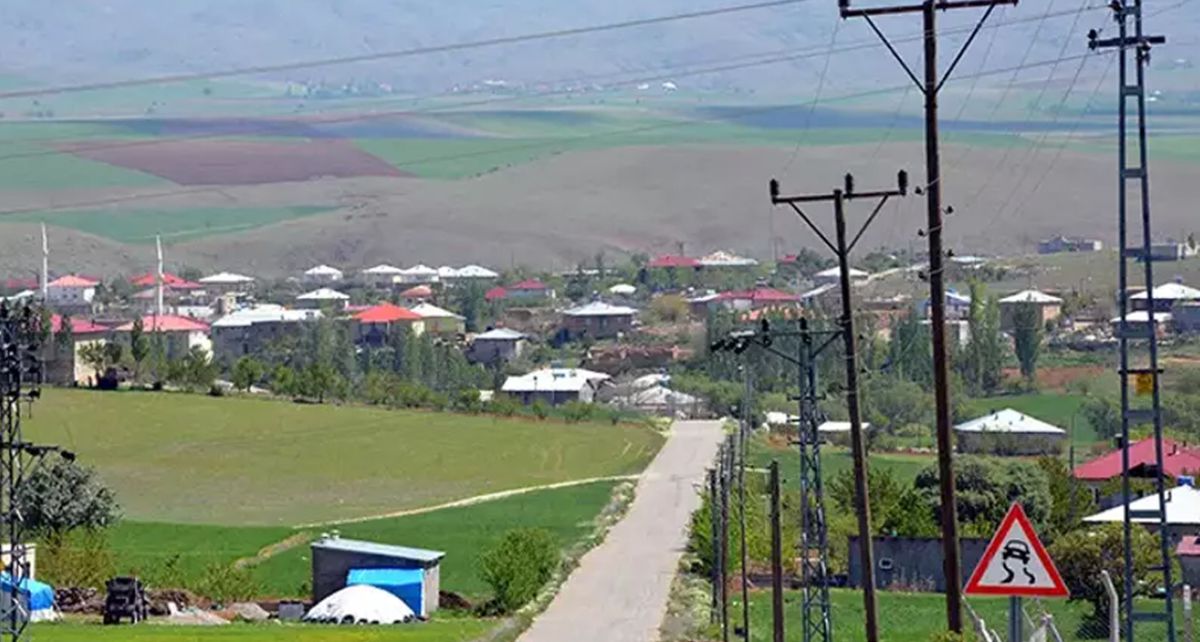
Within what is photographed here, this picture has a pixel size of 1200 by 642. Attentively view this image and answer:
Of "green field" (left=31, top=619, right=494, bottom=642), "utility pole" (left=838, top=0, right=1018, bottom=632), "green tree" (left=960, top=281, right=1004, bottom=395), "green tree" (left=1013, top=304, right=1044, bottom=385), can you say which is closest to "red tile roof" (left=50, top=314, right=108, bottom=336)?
"green tree" (left=960, top=281, right=1004, bottom=395)

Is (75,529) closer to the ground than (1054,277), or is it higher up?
closer to the ground

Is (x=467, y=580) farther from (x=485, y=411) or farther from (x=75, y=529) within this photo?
(x=485, y=411)

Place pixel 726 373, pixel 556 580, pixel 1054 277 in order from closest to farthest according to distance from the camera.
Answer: pixel 556 580 → pixel 726 373 → pixel 1054 277

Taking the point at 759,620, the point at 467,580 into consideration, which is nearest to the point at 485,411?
the point at 467,580

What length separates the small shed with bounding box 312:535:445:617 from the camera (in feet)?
173

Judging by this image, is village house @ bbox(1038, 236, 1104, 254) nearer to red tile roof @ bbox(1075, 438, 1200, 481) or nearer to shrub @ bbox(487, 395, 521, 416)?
shrub @ bbox(487, 395, 521, 416)

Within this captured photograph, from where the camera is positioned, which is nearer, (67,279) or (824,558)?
(824,558)

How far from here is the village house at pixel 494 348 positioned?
13250 cm

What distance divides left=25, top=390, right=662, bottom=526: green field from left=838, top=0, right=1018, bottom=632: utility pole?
44.9m

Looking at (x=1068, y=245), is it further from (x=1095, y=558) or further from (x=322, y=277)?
(x=1095, y=558)

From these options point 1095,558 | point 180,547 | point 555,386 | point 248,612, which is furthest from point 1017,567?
point 555,386

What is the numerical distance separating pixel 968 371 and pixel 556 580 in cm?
5255

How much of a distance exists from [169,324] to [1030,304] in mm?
43898

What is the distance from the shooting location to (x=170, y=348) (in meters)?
127
